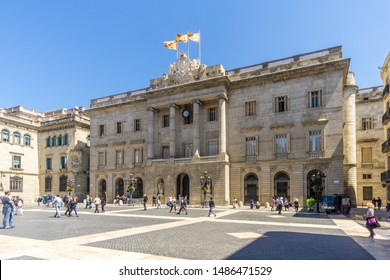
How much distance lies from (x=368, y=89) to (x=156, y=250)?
140 ft

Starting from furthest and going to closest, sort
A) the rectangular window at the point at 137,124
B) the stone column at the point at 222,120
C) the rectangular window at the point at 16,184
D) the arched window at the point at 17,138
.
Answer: the arched window at the point at 17,138 < the rectangular window at the point at 16,184 < the rectangular window at the point at 137,124 < the stone column at the point at 222,120

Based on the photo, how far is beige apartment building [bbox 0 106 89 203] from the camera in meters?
48.2

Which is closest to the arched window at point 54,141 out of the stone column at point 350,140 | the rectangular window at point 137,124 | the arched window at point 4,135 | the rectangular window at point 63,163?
the rectangular window at point 63,163

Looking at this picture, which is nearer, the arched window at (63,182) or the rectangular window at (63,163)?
the arched window at (63,182)

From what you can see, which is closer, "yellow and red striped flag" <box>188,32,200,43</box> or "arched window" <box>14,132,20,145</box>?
"yellow and red striped flag" <box>188,32,200,43</box>

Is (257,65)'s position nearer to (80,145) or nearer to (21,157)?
(80,145)

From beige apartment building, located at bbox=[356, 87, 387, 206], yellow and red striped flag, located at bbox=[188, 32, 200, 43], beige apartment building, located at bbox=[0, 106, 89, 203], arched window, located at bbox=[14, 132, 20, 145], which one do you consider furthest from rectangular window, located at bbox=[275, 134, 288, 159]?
arched window, located at bbox=[14, 132, 20, 145]

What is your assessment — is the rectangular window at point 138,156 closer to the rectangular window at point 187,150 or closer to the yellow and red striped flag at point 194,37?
the rectangular window at point 187,150

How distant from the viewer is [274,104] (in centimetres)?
3525

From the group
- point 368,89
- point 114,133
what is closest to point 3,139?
point 114,133

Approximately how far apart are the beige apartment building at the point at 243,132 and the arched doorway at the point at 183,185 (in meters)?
0.13

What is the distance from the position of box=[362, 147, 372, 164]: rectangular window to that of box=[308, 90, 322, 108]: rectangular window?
45.0 feet

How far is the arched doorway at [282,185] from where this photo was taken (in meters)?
33.8

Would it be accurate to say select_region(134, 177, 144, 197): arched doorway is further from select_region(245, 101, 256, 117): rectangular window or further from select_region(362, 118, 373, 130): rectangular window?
select_region(362, 118, 373, 130): rectangular window
